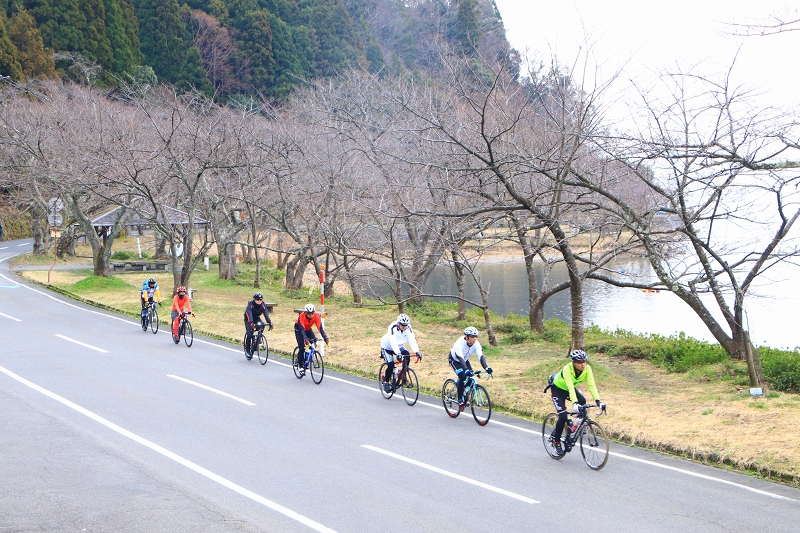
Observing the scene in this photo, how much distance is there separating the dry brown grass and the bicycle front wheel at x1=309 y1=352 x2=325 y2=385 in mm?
1358

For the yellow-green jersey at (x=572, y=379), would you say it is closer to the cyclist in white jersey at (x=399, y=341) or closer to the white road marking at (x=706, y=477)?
the white road marking at (x=706, y=477)

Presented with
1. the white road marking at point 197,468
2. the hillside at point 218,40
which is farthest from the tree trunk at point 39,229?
the white road marking at point 197,468

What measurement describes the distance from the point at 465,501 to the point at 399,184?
17444mm

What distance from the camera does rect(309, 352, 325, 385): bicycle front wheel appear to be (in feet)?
51.0

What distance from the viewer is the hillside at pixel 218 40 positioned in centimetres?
5356

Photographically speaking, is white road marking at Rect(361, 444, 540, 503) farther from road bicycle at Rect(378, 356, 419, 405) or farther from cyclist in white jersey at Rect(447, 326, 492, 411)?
road bicycle at Rect(378, 356, 419, 405)

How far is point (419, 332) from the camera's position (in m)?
23.4

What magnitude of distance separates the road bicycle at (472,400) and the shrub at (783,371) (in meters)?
6.09

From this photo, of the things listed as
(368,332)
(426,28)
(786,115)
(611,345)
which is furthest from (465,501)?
(426,28)

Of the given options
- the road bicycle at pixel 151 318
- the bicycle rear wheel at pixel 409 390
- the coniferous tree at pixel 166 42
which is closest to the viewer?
the bicycle rear wheel at pixel 409 390

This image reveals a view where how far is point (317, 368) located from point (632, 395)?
6293mm

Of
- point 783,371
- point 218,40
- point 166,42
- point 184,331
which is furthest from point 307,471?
point 218,40

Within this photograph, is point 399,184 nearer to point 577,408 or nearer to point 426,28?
point 577,408

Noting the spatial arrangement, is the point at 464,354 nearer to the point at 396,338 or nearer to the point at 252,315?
the point at 396,338
